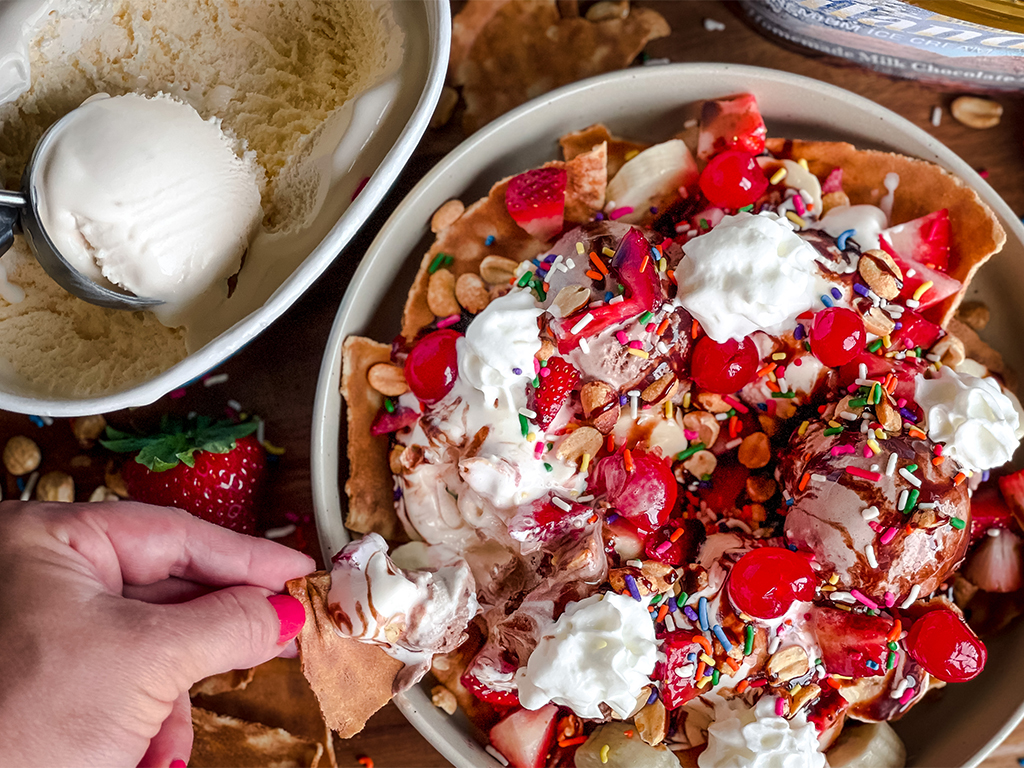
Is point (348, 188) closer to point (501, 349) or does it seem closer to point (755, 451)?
point (501, 349)

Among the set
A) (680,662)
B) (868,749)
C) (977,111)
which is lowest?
(868,749)

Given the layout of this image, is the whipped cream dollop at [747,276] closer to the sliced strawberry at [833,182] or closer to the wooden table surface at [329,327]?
the sliced strawberry at [833,182]

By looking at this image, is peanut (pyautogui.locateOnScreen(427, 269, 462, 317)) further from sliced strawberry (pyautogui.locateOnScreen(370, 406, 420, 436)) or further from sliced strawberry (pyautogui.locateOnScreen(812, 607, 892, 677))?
sliced strawberry (pyautogui.locateOnScreen(812, 607, 892, 677))

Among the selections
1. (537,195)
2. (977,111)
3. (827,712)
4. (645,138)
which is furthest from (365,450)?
(977,111)

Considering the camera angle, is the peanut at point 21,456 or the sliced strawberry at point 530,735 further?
the peanut at point 21,456

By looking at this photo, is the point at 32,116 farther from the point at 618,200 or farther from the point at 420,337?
the point at 618,200

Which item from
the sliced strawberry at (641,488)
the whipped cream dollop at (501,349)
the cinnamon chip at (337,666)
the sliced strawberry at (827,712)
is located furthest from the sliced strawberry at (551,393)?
the sliced strawberry at (827,712)
